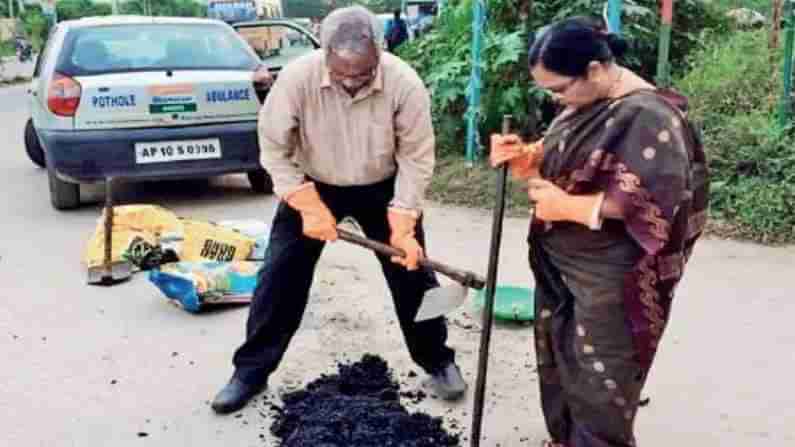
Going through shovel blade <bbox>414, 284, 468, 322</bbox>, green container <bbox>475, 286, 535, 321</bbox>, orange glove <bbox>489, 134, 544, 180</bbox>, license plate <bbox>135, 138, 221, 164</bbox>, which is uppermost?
orange glove <bbox>489, 134, 544, 180</bbox>

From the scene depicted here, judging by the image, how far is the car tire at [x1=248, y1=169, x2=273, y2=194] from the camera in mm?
7379

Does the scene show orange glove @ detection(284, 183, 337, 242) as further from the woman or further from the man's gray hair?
the woman

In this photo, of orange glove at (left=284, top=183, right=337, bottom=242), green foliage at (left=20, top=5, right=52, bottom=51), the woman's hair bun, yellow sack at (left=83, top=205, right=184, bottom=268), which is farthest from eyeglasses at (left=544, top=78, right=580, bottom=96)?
green foliage at (left=20, top=5, right=52, bottom=51)

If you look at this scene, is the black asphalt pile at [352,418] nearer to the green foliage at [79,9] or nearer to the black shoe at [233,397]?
the black shoe at [233,397]

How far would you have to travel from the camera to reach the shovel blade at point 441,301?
→ 311 centimetres

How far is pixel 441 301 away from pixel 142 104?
156 inches

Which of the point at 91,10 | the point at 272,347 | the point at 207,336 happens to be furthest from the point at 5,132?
the point at 91,10

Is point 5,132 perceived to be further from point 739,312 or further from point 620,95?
point 620,95

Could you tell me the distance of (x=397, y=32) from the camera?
15445 mm

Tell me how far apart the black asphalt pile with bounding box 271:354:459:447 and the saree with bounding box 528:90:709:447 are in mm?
626

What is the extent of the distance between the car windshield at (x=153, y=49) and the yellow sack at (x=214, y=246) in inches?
76.3

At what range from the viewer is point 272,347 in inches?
136

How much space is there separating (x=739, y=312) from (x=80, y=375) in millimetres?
3148

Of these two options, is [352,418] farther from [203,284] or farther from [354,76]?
[203,284]
